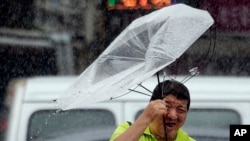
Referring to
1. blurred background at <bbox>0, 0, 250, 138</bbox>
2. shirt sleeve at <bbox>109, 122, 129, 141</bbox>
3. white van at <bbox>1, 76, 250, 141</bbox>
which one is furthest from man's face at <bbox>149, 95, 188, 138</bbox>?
blurred background at <bbox>0, 0, 250, 138</bbox>

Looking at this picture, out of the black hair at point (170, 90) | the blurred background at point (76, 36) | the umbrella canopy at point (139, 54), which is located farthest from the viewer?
the blurred background at point (76, 36)

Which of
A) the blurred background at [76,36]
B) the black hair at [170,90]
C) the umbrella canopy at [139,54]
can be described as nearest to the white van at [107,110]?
the umbrella canopy at [139,54]

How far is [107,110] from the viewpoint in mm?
8516

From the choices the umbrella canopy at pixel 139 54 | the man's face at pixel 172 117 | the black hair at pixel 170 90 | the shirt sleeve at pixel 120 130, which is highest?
the umbrella canopy at pixel 139 54

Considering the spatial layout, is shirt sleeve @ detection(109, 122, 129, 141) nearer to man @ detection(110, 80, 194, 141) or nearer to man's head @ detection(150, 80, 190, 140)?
man @ detection(110, 80, 194, 141)

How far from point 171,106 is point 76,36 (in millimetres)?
9496

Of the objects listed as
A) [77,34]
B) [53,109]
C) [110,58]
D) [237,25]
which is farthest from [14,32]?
[110,58]

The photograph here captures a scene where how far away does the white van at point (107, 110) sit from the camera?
27.8ft

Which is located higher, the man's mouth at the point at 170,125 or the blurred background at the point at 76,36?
the blurred background at the point at 76,36

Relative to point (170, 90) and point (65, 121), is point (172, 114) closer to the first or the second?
point (170, 90)

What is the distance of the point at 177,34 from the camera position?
6.25 metres

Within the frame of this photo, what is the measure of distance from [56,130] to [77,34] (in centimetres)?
749

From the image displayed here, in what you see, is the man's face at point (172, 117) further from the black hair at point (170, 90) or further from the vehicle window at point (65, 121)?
the vehicle window at point (65, 121)

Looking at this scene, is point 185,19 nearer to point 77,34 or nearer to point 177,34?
point 177,34
